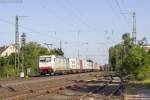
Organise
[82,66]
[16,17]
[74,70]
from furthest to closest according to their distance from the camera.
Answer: [82,66] < [74,70] < [16,17]

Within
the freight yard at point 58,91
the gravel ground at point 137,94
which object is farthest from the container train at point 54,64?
the gravel ground at point 137,94

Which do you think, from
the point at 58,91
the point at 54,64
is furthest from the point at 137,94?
the point at 54,64

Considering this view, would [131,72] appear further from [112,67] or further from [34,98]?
[112,67]

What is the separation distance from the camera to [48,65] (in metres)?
69.1

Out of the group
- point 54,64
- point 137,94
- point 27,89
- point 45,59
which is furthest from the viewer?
point 45,59

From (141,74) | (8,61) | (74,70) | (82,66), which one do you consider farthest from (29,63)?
(141,74)

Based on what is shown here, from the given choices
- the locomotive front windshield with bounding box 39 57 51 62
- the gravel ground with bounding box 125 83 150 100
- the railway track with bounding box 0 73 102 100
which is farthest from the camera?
the locomotive front windshield with bounding box 39 57 51 62

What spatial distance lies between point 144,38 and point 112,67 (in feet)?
287

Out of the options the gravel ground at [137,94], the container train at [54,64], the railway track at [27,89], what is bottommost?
the gravel ground at [137,94]

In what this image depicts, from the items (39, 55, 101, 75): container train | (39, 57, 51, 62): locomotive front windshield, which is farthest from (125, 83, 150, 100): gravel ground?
(39, 57, 51, 62): locomotive front windshield

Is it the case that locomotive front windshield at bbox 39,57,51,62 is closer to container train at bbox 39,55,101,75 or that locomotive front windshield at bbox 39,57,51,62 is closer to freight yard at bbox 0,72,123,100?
container train at bbox 39,55,101,75

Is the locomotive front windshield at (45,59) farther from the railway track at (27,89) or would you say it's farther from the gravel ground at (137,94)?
the gravel ground at (137,94)

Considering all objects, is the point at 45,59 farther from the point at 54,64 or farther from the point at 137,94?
the point at 137,94

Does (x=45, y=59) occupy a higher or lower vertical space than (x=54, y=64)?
higher
